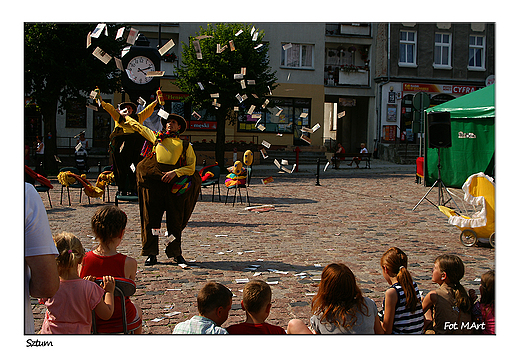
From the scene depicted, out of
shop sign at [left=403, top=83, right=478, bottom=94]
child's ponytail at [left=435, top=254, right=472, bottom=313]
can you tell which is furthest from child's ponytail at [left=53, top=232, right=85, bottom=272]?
shop sign at [left=403, top=83, right=478, bottom=94]

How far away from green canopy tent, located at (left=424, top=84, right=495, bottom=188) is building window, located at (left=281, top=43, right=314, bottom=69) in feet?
59.5

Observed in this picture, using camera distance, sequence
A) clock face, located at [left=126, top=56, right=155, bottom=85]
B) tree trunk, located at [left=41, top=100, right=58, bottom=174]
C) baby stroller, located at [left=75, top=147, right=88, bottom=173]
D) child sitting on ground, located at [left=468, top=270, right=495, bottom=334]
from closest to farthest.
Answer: child sitting on ground, located at [left=468, top=270, right=495, bottom=334] → clock face, located at [left=126, top=56, right=155, bottom=85] → baby stroller, located at [left=75, top=147, right=88, bottom=173] → tree trunk, located at [left=41, top=100, right=58, bottom=174]

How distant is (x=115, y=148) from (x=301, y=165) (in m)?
18.0

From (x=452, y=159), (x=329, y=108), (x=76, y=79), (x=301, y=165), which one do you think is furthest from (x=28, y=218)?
(x=329, y=108)

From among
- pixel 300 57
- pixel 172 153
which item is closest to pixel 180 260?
pixel 172 153

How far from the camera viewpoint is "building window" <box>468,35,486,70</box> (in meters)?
32.6

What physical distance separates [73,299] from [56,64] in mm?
18957

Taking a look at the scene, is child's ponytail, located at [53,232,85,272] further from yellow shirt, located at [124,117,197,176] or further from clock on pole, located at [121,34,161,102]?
clock on pole, located at [121,34,161,102]

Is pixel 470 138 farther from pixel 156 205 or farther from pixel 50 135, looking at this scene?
pixel 50 135

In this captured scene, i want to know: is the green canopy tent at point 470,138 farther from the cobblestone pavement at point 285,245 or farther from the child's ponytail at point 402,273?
the child's ponytail at point 402,273

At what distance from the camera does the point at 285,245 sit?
778 cm

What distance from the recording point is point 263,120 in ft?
105

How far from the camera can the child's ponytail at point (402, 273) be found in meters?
3.41

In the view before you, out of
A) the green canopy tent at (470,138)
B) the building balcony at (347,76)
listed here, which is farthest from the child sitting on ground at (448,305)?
the building balcony at (347,76)
